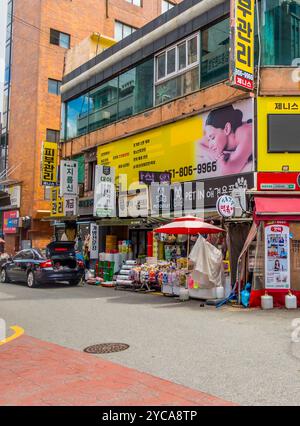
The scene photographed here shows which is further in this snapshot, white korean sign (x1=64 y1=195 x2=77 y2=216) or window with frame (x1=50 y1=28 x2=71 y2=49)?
window with frame (x1=50 y1=28 x2=71 y2=49)

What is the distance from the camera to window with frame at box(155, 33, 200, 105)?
1759 cm

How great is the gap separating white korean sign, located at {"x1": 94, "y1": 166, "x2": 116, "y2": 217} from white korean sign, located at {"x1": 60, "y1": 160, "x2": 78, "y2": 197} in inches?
164

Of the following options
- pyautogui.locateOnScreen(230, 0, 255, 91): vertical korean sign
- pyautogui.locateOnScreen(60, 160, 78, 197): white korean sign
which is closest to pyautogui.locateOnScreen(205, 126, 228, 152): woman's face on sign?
pyautogui.locateOnScreen(230, 0, 255, 91): vertical korean sign

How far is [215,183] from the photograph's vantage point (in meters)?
15.6

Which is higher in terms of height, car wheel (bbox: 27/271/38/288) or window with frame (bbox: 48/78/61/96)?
window with frame (bbox: 48/78/61/96)

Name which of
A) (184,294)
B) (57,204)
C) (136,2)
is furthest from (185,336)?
(136,2)

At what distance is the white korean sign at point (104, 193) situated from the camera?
19609mm

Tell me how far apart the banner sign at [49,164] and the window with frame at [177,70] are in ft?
29.5

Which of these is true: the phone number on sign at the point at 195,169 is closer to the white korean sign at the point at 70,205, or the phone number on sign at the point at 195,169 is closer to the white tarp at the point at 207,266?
the white tarp at the point at 207,266

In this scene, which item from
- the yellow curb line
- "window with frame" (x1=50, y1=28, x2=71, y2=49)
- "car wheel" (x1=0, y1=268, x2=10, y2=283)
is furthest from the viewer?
"window with frame" (x1=50, y1=28, x2=71, y2=49)

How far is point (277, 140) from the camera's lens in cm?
1411

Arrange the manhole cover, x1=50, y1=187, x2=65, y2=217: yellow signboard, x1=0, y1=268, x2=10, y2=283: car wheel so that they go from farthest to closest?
x1=50, y1=187, x2=65, y2=217: yellow signboard → x1=0, y1=268, x2=10, y2=283: car wheel → the manhole cover

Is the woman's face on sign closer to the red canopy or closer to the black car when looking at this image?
the red canopy

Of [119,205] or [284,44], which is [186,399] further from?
[119,205]
